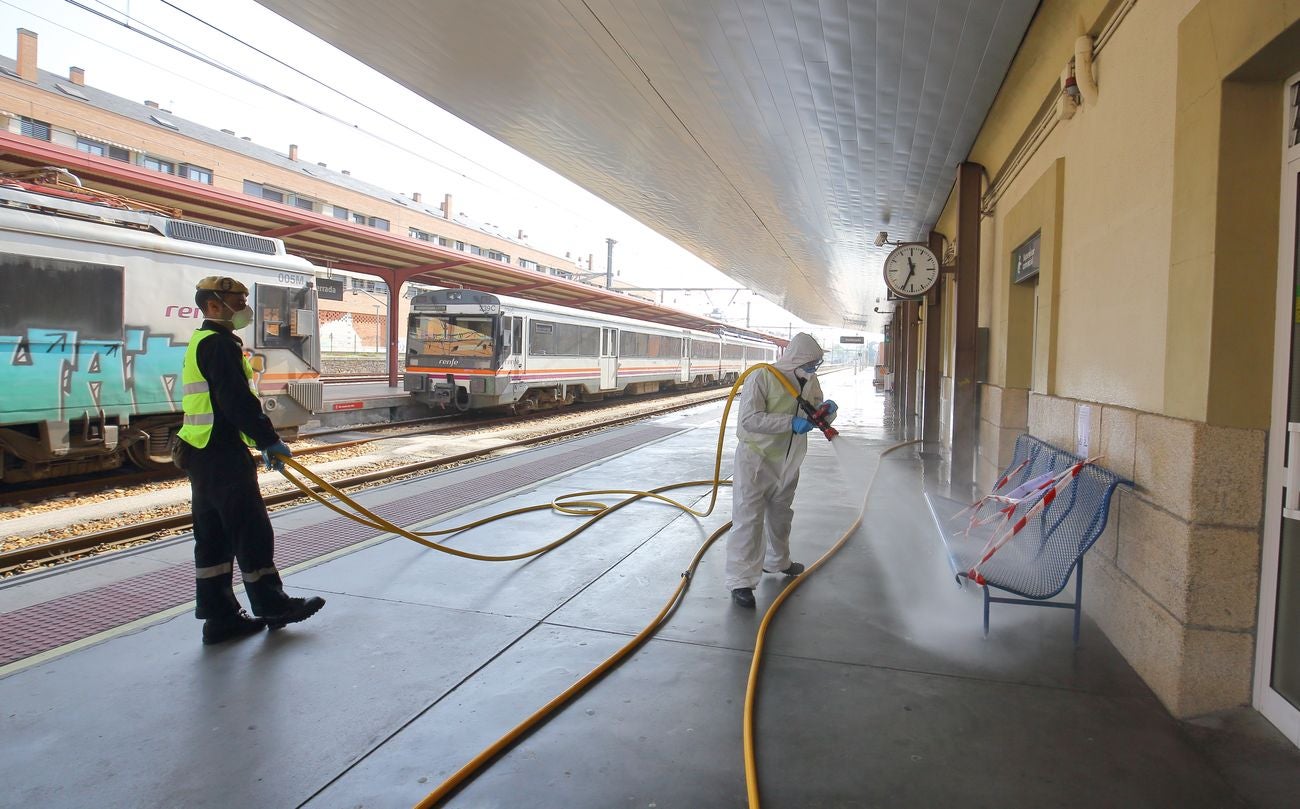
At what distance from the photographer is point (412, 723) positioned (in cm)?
289

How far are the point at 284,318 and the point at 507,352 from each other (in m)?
5.70

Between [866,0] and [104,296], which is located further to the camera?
[104,296]

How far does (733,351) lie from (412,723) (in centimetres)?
3599

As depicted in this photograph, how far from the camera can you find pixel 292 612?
388 centimetres

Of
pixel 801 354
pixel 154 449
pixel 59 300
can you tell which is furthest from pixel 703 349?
pixel 801 354

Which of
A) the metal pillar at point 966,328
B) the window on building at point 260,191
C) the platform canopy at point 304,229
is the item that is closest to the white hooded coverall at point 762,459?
the metal pillar at point 966,328

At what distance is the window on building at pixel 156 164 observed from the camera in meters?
32.4

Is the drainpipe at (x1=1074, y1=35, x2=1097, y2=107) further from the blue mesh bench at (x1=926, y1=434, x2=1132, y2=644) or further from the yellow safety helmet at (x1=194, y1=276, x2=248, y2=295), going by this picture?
the yellow safety helmet at (x1=194, y1=276, x2=248, y2=295)

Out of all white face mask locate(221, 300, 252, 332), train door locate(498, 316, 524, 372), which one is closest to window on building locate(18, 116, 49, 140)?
train door locate(498, 316, 524, 372)

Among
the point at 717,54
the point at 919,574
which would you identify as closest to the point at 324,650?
the point at 919,574

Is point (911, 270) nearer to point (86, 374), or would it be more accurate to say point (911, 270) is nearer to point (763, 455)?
point (763, 455)

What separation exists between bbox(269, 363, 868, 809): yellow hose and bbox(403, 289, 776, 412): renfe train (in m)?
8.69

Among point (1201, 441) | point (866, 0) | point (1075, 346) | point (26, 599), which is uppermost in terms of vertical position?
point (866, 0)

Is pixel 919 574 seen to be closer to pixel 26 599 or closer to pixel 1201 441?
pixel 1201 441
